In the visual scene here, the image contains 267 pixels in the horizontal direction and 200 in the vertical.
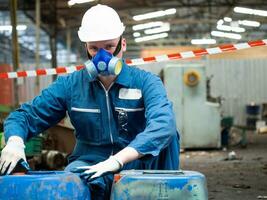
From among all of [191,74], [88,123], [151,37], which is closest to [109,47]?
[88,123]

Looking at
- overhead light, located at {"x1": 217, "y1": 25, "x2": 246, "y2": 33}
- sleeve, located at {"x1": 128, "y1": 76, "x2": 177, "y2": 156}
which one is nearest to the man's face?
sleeve, located at {"x1": 128, "y1": 76, "x2": 177, "y2": 156}

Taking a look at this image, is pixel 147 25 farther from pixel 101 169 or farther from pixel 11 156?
pixel 101 169

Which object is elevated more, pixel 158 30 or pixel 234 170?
pixel 158 30

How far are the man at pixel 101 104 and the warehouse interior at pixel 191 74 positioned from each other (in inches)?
58.0

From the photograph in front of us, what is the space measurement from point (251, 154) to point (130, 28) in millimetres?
13470

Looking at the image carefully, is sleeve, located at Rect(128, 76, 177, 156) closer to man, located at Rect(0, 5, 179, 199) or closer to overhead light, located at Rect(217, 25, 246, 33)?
man, located at Rect(0, 5, 179, 199)

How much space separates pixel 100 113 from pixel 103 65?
27 centimetres

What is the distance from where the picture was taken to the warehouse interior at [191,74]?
25.3 ft

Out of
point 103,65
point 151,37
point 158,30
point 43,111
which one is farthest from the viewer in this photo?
point 151,37

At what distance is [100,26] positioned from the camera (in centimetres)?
264

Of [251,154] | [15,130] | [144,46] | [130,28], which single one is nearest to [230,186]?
[251,154]

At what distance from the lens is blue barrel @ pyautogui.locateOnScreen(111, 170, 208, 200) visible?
1.99 m

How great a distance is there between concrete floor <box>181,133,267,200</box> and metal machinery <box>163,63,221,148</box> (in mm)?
439

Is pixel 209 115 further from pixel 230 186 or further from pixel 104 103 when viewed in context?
pixel 104 103
